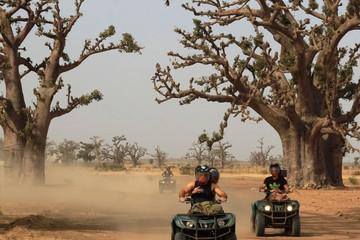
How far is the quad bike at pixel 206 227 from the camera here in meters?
9.72

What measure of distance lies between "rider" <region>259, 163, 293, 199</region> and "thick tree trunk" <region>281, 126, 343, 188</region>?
21.6 m

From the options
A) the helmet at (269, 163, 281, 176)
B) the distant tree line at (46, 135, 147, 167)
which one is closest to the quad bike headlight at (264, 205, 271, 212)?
the helmet at (269, 163, 281, 176)

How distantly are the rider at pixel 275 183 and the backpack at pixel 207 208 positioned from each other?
13.7 ft

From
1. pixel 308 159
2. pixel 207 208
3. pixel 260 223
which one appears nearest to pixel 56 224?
pixel 260 223

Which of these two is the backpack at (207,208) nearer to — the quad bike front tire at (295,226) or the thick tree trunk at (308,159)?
the quad bike front tire at (295,226)

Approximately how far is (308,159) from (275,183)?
22.2 meters

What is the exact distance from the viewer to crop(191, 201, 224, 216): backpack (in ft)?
32.4

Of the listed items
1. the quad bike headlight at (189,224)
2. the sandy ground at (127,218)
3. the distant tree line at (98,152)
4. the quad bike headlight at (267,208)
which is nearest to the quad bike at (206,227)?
the quad bike headlight at (189,224)

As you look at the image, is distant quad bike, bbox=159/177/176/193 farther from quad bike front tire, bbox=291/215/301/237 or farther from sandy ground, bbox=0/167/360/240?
quad bike front tire, bbox=291/215/301/237

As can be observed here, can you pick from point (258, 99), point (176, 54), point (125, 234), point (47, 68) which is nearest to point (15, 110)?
point (47, 68)

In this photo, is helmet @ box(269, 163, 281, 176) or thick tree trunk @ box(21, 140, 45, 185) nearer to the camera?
helmet @ box(269, 163, 281, 176)

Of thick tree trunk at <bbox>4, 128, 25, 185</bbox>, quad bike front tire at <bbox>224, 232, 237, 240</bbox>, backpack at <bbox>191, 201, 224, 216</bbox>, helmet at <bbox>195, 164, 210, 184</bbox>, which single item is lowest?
quad bike front tire at <bbox>224, 232, 237, 240</bbox>

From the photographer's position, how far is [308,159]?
35719mm

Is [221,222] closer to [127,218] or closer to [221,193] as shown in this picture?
[221,193]
